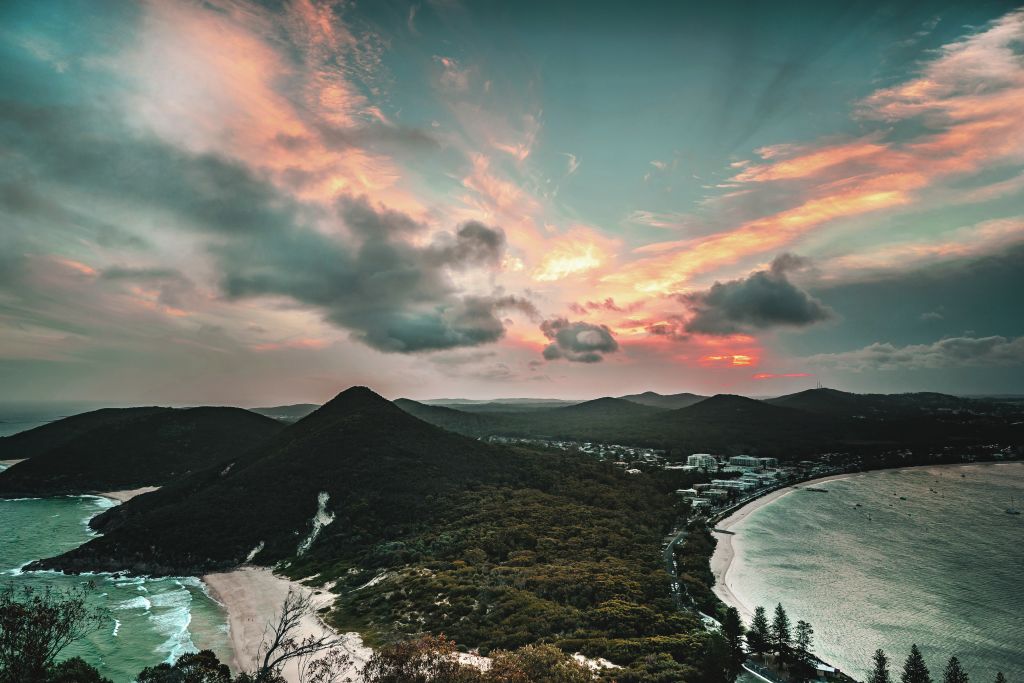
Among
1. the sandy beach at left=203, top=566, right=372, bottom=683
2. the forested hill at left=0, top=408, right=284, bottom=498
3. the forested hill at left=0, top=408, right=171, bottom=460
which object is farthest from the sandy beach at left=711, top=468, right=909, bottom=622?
the forested hill at left=0, top=408, right=171, bottom=460

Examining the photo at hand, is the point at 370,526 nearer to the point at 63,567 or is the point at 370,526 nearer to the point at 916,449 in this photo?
the point at 63,567

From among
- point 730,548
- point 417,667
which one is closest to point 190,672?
point 417,667

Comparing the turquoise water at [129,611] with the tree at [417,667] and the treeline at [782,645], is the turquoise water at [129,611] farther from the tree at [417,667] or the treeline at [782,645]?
the treeline at [782,645]

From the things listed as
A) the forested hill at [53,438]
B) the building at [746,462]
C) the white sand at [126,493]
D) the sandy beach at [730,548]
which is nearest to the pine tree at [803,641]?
the sandy beach at [730,548]

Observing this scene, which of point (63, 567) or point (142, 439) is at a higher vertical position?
point (142, 439)

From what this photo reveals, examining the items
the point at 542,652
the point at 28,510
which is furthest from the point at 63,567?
the point at 542,652

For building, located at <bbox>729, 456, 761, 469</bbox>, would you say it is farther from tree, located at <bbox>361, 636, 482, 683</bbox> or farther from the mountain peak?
tree, located at <bbox>361, 636, 482, 683</bbox>
